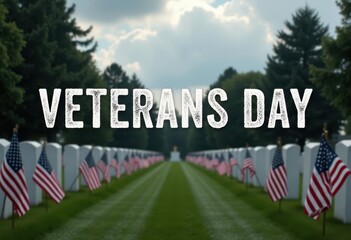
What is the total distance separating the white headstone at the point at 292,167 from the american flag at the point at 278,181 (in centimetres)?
455

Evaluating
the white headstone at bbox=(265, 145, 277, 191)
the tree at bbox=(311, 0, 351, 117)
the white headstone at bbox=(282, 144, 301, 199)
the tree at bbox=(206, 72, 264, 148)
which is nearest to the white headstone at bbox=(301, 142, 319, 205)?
the white headstone at bbox=(282, 144, 301, 199)

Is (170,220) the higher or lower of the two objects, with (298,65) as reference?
lower

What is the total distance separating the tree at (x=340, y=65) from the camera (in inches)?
1171

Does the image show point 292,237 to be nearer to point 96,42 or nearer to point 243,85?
point 96,42

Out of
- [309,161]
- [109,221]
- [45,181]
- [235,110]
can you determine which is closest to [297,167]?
Answer: [309,161]

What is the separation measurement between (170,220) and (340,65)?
16.1 meters

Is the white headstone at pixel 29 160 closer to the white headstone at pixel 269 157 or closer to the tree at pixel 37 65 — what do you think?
the white headstone at pixel 269 157

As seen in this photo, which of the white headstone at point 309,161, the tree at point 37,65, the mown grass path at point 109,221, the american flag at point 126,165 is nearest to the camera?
the mown grass path at point 109,221

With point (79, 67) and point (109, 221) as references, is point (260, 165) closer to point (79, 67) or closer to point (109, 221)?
point (109, 221)

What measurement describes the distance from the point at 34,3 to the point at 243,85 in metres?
61.3

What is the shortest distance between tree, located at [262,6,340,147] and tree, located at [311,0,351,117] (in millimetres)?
31852

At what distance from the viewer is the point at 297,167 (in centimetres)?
2389

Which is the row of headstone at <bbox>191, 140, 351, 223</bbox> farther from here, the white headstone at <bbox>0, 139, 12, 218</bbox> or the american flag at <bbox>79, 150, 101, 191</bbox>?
the white headstone at <bbox>0, 139, 12, 218</bbox>

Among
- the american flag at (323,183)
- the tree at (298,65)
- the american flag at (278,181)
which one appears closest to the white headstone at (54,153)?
the american flag at (278,181)
